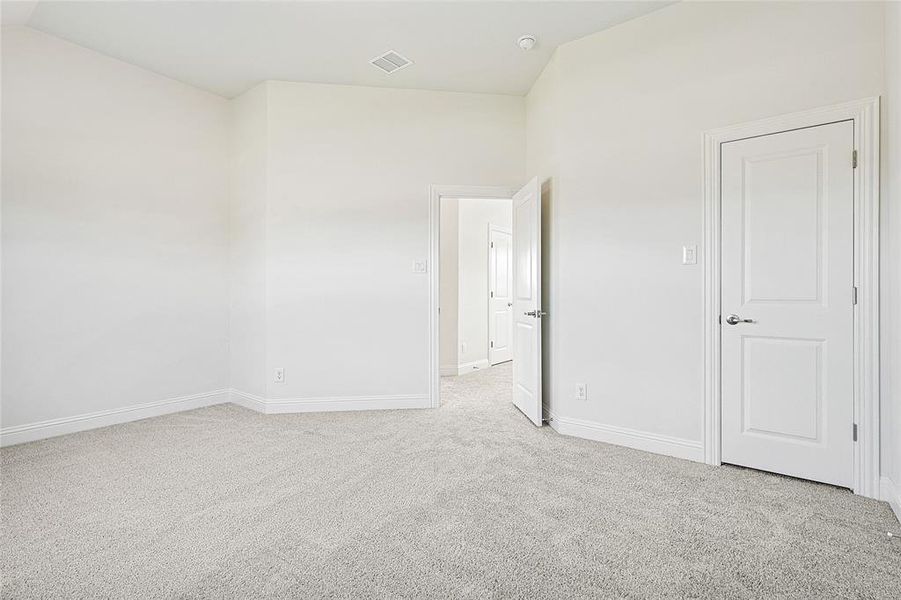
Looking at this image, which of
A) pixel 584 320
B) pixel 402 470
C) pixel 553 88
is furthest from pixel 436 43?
pixel 402 470

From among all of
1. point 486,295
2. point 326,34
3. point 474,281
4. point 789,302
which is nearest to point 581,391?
point 789,302

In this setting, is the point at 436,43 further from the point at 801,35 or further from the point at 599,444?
the point at 599,444

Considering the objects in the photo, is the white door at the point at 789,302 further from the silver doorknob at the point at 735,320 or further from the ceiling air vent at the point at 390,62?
the ceiling air vent at the point at 390,62

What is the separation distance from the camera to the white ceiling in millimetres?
2836

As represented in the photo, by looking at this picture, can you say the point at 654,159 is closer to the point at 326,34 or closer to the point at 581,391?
the point at 581,391

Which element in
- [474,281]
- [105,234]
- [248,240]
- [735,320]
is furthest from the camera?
[474,281]

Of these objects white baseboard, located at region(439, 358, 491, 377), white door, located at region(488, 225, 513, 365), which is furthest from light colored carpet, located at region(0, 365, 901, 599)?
white door, located at region(488, 225, 513, 365)

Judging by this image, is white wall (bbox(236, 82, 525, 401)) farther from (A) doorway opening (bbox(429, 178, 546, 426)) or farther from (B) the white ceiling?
(B) the white ceiling

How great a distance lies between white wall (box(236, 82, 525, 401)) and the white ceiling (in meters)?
0.25

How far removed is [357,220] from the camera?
392 cm

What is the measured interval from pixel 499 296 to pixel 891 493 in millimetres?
4706

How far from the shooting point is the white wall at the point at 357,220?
3.87 meters

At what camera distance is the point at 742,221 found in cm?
256

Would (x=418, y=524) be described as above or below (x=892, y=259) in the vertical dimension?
below
